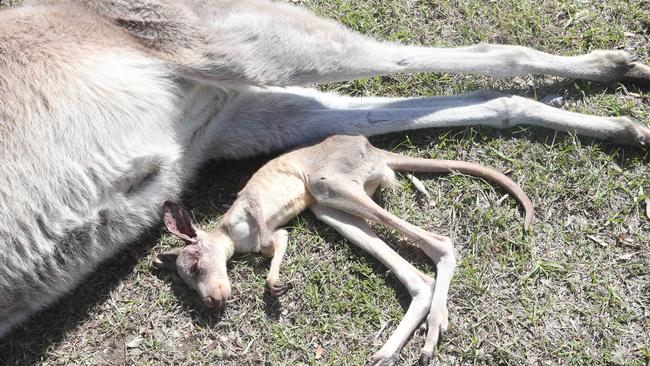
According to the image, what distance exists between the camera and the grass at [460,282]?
3.50 meters

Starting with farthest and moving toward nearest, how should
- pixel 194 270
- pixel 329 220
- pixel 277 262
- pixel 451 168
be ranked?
pixel 451 168 → pixel 329 220 → pixel 277 262 → pixel 194 270

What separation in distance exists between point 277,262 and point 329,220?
0.35 metres

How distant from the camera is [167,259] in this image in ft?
12.4

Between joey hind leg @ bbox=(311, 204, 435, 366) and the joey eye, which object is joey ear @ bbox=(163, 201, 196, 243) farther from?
joey hind leg @ bbox=(311, 204, 435, 366)

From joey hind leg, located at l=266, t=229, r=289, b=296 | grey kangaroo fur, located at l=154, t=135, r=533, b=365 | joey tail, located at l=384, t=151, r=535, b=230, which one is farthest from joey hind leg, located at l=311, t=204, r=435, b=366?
joey tail, located at l=384, t=151, r=535, b=230

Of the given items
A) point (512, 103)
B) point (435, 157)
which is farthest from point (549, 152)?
point (435, 157)

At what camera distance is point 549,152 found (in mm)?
3904

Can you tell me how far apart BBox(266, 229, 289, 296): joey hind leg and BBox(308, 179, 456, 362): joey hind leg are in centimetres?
29

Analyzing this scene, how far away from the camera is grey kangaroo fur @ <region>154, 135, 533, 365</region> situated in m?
3.48

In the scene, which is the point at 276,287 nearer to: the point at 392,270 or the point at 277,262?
the point at 277,262

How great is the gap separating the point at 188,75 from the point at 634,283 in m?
2.44

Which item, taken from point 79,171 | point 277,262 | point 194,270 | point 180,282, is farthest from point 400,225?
point 79,171

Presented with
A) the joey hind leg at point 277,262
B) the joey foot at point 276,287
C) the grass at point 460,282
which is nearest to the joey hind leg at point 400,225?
the grass at point 460,282

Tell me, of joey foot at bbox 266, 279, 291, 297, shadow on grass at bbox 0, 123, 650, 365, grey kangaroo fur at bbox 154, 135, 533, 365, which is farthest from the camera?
shadow on grass at bbox 0, 123, 650, 365
